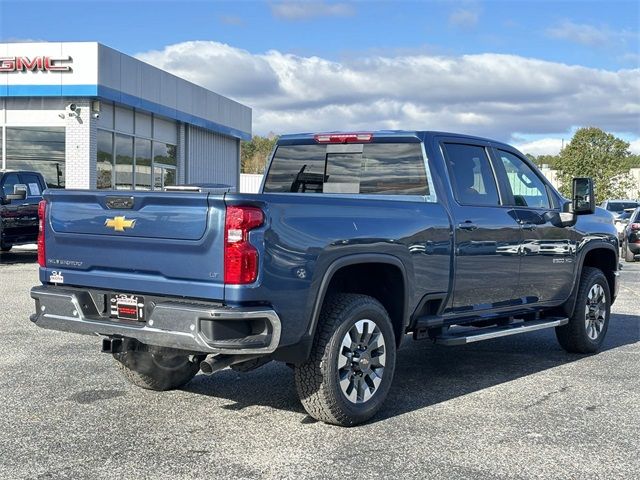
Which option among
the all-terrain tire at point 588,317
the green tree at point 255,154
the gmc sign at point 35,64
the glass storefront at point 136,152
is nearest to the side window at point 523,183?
the all-terrain tire at point 588,317

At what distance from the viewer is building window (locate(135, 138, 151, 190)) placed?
88.7ft

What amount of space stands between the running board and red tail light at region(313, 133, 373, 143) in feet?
5.58

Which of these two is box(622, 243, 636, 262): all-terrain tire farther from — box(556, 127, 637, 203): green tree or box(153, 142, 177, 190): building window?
box(556, 127, 637, 203): green tree

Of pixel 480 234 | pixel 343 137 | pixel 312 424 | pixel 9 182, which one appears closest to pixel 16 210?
pixel 9 182

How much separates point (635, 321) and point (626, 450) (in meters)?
6.01

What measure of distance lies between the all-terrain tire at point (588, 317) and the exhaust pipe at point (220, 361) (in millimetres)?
4128

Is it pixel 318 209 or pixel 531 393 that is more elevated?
pixel 318 209

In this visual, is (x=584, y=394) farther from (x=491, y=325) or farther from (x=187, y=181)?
(x=187, y=181)

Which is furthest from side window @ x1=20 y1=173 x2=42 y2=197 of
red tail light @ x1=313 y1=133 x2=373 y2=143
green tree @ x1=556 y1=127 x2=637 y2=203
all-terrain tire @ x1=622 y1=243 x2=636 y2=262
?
green tree @ x1=556 y1=127 x2=637 y2=203

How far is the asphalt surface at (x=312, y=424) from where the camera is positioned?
Answer: 15.0 feet

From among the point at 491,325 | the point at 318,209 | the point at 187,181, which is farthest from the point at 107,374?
the point at 187,181

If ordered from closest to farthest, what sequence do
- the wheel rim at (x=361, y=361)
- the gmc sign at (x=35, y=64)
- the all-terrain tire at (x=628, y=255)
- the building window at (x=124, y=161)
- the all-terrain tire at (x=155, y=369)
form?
1. the wheel rim at (x=361, y=361)
2. the all-terrain tire at (x=155, y=369)
3. the all-terrain tire at (x=628, y=255)
4. the gmc sign at (x=35, y=64)
5. the building window at (x=124, y=161)

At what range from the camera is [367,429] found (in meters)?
5.35

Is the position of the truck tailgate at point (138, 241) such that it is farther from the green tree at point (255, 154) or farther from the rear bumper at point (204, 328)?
the green tree at point (255, 154)
